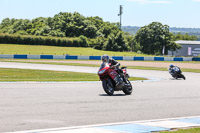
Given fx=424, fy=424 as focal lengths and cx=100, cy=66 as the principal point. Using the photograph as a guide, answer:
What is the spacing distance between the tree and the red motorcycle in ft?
381

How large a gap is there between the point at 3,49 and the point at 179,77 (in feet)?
212

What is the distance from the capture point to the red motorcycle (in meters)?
15.3

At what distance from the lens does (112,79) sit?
15.6 meters

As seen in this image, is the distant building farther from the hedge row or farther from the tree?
the hedge row

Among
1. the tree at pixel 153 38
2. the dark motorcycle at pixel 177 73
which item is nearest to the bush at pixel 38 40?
the tree at pixel 153 38

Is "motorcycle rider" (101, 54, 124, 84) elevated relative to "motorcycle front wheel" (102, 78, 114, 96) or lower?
elevated

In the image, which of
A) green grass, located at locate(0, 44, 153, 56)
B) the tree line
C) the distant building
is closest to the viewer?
green grass, located at locate(0, 44, 153, 56)

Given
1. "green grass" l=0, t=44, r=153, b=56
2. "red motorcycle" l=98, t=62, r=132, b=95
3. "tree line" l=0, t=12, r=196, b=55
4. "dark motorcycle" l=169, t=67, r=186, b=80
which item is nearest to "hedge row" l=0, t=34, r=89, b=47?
"tree line" l=0, t=12, r=196, b=55

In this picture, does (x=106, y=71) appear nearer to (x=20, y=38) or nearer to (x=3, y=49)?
(x=3, y=49)

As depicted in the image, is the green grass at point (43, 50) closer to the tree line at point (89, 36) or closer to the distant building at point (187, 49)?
the tree line at point (89, 36)

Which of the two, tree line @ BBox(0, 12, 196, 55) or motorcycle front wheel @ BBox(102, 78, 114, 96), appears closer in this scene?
motorcycle front wheel @ BBox(102, 78, 114, 96)

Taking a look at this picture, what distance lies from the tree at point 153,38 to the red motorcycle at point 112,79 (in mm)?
116104

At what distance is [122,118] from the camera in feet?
32.6

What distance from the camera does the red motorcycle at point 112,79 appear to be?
1529cm
